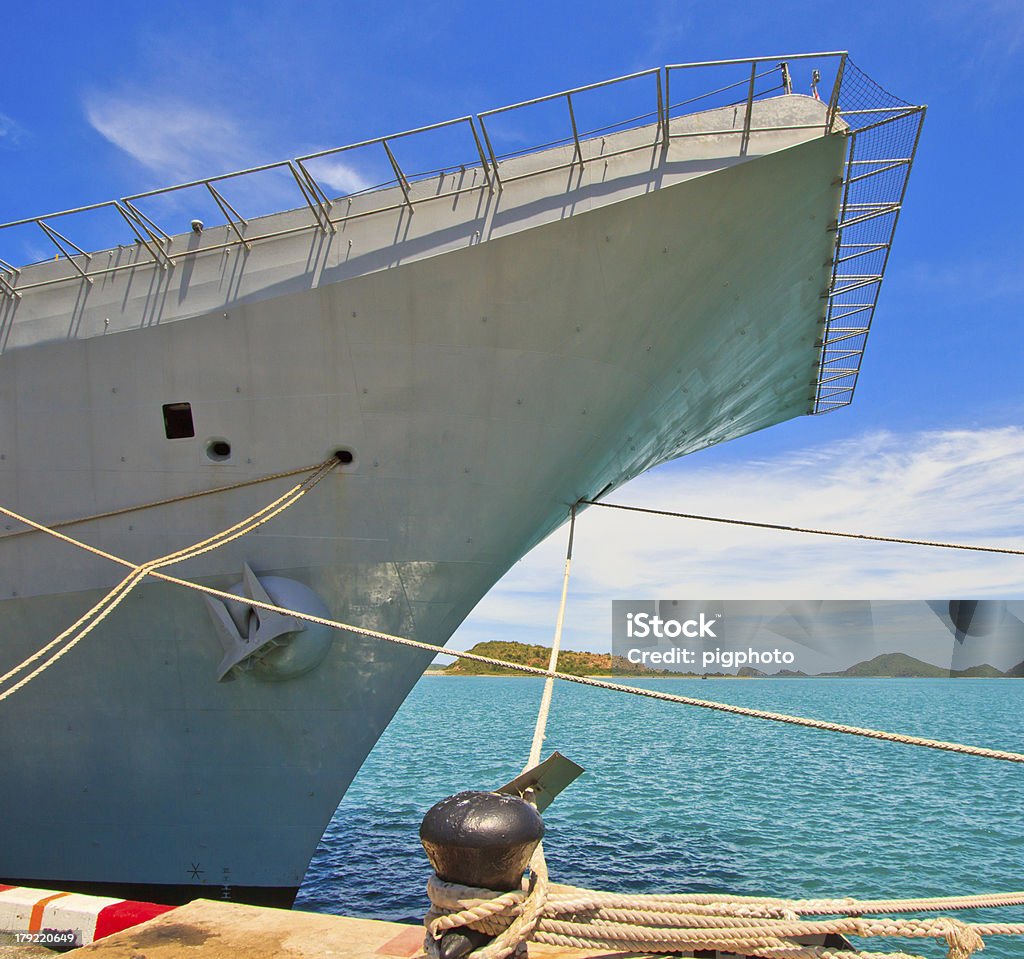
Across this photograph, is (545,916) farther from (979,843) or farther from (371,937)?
(979,843)

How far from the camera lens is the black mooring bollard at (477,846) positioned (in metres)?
2.38

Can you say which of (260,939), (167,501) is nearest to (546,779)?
(260,939)

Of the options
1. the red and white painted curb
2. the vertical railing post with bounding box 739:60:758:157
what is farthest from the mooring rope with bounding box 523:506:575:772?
the vertical railing post with bounding box 739:60:758:157

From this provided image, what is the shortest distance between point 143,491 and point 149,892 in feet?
13.8

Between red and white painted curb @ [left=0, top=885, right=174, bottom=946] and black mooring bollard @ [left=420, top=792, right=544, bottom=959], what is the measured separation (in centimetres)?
222

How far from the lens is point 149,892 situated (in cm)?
784

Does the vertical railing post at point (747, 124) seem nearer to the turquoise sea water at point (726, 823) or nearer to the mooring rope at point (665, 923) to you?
the mooring rope at point (665, 923)

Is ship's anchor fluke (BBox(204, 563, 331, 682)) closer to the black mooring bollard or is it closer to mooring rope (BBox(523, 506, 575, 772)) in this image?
mooring rope (BBox(523, 506, 575, 772))

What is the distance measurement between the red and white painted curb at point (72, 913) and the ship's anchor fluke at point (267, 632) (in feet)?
8.97

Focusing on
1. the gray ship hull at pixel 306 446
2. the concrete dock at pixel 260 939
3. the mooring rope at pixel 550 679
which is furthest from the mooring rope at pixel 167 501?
the concrete dock at pixel 260 939

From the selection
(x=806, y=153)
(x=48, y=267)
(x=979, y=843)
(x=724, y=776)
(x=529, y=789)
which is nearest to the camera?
(x=529, y=789)

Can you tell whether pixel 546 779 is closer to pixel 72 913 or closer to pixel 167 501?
pixel 72 913

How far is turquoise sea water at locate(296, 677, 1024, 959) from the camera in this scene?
9.85m

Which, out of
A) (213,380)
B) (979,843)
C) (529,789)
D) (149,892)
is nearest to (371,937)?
(529,789)
